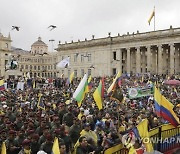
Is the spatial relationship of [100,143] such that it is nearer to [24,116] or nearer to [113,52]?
[24,116]

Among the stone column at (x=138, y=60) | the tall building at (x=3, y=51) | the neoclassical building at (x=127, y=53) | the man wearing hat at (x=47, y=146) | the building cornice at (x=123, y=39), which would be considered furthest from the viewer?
the tall building at (x=3, y=51)

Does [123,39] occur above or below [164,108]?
above

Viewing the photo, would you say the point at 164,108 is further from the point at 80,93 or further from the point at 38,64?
the point at 38,64

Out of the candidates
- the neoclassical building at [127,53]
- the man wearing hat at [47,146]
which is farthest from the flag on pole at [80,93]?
the neoclassical building at [127,53]

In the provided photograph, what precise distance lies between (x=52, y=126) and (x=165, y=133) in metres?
3.80

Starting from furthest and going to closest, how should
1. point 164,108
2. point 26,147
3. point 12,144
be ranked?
1. point 164,108
2. point 12,144
3. point 26,147

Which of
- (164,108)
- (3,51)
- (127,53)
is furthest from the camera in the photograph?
(3,51)

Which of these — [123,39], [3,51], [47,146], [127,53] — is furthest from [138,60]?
[47,146]

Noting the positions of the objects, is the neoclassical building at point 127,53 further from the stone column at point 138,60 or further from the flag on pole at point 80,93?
A: the flag on pole at point 80,93

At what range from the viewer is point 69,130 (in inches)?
424

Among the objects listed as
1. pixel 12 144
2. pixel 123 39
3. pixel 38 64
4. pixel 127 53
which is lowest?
pixel 12 144

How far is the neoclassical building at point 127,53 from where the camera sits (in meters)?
61.7

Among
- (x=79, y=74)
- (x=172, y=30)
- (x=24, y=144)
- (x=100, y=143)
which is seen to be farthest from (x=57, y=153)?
(x=79, y=74)

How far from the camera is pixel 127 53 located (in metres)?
68.6
